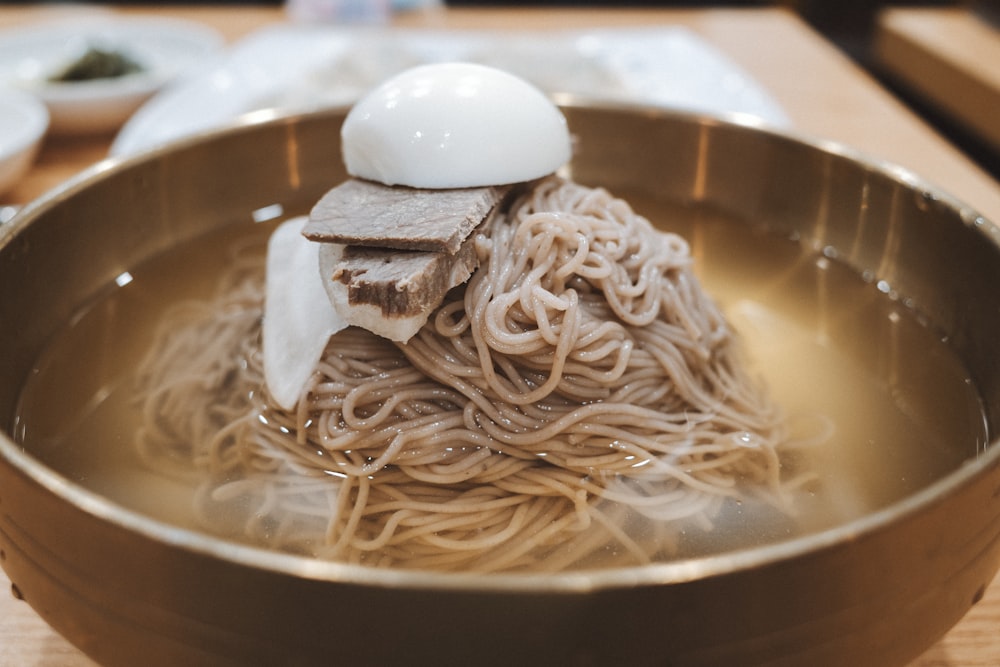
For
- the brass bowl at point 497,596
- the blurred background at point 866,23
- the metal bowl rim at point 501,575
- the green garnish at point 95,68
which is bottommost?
the blurred background at point 866,23

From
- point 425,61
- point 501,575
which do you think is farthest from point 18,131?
point 501,575

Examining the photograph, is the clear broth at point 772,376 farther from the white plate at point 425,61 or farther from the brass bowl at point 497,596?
the white plate at point 425,61

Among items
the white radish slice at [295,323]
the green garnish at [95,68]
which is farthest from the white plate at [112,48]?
the white radish slice at [295,323]

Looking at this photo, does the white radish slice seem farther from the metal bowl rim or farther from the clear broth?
the metal bowl rim

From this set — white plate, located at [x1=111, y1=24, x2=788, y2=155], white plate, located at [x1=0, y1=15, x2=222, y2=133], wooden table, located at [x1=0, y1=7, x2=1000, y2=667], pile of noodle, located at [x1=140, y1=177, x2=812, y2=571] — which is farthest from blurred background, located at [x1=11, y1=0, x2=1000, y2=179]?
pile of noodle, located at [x1=140, y1=177, x2=812, y2=571]

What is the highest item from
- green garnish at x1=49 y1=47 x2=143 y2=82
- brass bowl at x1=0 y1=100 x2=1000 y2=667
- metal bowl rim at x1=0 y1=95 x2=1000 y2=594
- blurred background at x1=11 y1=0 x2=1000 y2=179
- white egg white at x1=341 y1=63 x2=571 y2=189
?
white egg white at x1=341 y1=63 x2=571 y2=189

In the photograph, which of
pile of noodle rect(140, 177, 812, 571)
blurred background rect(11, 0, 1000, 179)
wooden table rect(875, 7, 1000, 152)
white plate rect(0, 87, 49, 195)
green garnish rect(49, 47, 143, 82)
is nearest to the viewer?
pile of noodle rect(140, 177, 812, 571)

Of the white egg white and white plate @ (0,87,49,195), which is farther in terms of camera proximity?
white plate @ (0,87,49,195)
